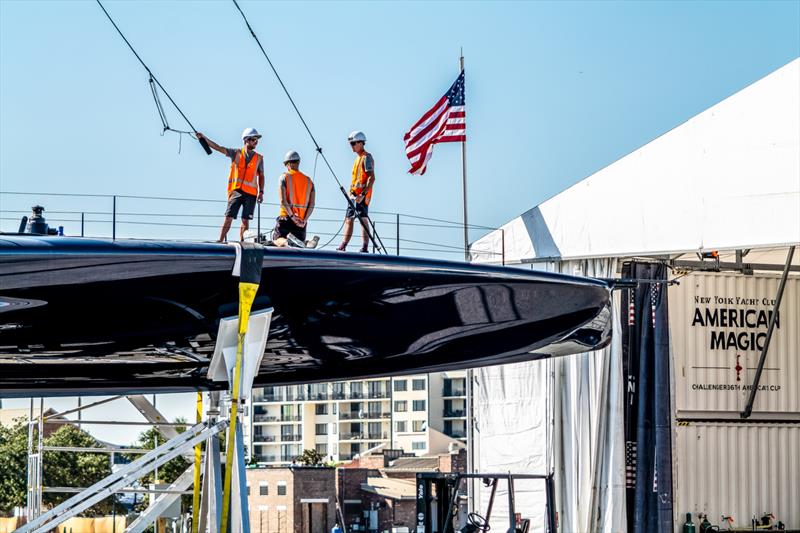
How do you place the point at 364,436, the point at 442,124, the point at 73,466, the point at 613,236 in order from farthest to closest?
the point at 364,436, the point at 73,466, the point at 442,124, the point at 613,236

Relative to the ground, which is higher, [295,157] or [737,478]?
[295,157]

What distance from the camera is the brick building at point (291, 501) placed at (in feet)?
184

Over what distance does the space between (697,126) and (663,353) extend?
3.90 m

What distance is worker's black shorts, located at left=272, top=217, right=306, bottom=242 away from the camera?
11523 mm

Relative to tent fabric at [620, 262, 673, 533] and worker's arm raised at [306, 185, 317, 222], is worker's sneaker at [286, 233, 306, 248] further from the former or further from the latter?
tent fabric at [620, 262, 673, 533]

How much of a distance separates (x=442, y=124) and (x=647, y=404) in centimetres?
520

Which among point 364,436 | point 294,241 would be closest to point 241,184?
point 294,241

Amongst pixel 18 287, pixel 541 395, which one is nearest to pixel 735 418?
pixel 541 395

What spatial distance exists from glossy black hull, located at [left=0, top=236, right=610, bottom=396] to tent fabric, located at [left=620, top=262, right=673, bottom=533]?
3.70 m

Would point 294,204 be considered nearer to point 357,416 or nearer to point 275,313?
point 275,313

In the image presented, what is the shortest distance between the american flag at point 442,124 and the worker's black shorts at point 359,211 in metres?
6.00

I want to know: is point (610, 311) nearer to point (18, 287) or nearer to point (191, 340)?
point (191, 340)

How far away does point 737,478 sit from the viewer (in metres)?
20.0

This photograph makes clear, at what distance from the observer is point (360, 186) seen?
39.9ft
